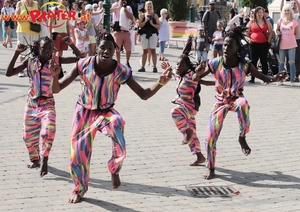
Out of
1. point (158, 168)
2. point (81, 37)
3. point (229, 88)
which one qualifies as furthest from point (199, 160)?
point (81, 37)

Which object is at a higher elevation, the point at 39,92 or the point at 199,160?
the point at 39,92

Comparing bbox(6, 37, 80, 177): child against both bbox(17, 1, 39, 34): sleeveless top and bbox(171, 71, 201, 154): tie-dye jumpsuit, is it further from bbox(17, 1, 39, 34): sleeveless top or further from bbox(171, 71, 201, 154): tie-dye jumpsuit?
bbox(17, 1, 39, 34): sleeveless top

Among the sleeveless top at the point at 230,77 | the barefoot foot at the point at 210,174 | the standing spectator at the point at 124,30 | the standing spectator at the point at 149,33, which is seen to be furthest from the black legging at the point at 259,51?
the barefoot foot at the point at 210,174

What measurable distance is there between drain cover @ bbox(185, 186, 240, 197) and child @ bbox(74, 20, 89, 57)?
8878 mm

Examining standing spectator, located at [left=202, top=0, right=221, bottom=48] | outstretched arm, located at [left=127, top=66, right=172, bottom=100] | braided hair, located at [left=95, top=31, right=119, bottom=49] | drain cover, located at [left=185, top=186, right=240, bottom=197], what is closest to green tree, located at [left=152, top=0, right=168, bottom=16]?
standing spectator, located at [left=202, top=0, right=221, bottom=48]

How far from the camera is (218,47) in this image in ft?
57.0

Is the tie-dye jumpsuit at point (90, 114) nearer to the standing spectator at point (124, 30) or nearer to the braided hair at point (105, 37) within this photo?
the braided hair at point (105, 37)

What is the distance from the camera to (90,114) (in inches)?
255

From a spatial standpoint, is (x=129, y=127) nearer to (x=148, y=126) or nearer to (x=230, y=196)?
(x=148, y=126)

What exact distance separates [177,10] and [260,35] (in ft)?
43.2

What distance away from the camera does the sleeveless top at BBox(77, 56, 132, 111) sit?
21.0ft

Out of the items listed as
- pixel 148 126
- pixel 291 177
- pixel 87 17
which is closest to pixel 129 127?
pixel 148 126

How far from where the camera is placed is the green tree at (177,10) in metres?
28.0

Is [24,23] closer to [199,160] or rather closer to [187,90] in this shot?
[187,90]
